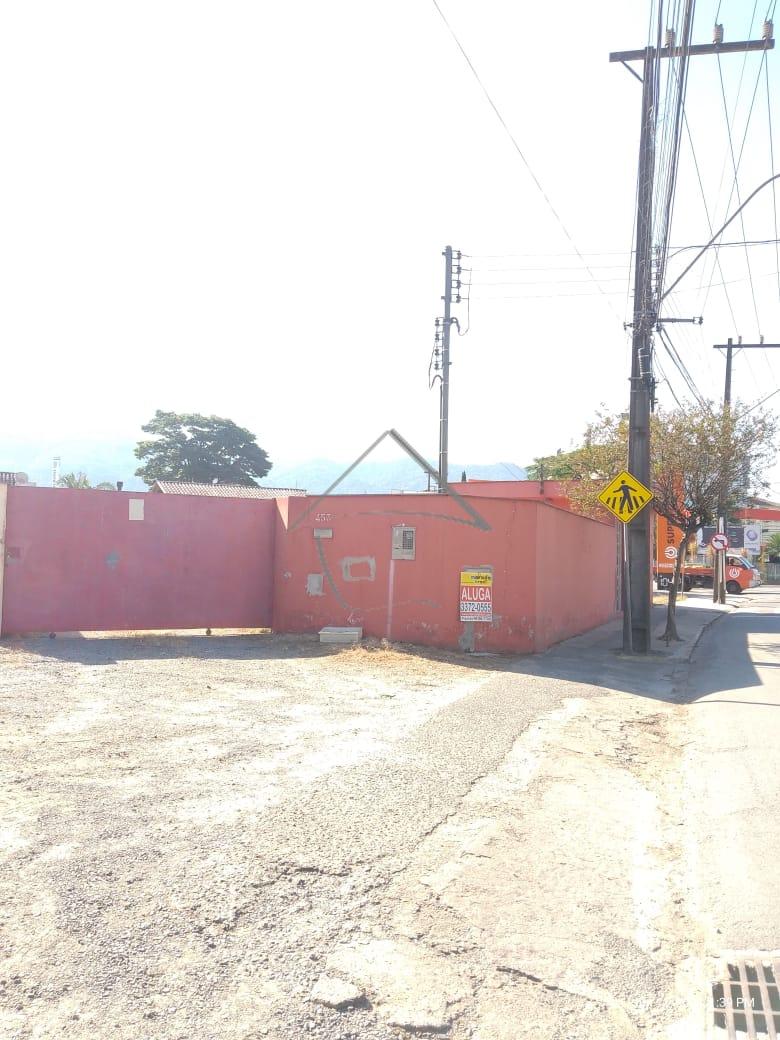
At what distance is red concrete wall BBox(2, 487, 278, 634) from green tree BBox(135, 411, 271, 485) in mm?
50288

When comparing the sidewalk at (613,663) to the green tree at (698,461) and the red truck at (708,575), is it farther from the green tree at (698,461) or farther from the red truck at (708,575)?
the red truck at (708,575)

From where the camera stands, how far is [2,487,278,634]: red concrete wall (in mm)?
13891

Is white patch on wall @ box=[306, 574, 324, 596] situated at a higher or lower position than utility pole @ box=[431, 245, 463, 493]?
lower

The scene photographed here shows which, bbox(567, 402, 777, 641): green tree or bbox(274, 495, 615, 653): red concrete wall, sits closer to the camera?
bbox(274, 495, 615, 653): red concrete wall

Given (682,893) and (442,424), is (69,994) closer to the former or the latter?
(682,893)

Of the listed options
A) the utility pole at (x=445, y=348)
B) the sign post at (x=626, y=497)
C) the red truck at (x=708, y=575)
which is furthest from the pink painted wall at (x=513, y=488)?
the red truck at (x=708, y=575)

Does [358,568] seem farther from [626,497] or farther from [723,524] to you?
[723,524]

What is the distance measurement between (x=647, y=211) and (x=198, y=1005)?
1478cm

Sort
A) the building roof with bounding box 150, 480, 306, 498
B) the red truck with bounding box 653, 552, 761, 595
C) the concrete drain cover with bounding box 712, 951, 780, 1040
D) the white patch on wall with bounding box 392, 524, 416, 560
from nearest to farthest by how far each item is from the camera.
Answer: the concrete drain cover with bounding box 712, 951, 780, 1040 → the white patch on wall with bounding box 392, 524, 416, 560 → the red truck with bounding box 653, 552, 761, 595 → the building roof with bounding box 150, 480, 306, 498

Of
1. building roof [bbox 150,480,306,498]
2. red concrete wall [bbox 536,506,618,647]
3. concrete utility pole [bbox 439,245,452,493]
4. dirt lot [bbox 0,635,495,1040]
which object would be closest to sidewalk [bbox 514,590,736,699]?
red concrete wall [bbox 536,506,618,647]

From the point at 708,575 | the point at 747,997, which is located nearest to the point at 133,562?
the point at 747,997

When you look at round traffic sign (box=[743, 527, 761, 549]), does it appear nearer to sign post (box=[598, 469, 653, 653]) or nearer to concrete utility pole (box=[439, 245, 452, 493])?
concrete utility pole (box=[439, 245, 452, 493])

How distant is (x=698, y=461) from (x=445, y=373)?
333 inches

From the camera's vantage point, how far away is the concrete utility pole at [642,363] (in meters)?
15.1
